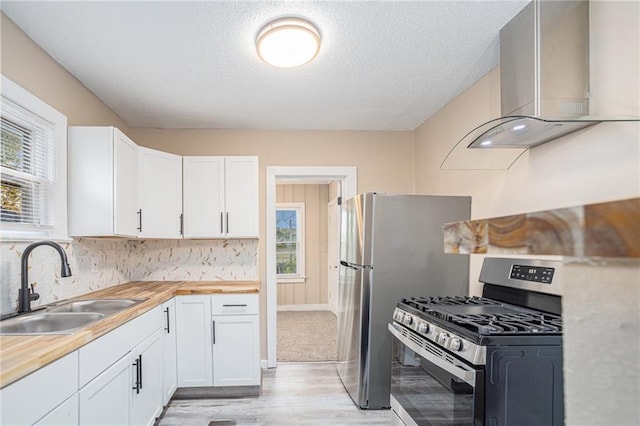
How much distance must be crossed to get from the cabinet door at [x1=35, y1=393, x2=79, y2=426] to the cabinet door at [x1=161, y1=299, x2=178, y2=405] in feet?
3.94

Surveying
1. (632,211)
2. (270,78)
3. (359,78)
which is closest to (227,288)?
(270,78)

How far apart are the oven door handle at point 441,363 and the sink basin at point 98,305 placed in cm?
169

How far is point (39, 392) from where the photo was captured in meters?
1.23

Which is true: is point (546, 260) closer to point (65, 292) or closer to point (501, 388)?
point (501, 388)

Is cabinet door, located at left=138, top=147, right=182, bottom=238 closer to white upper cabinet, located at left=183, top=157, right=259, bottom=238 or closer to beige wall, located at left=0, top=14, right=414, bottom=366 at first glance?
white upper cabinet, located at left=183, top=157, right=259, bottom=238

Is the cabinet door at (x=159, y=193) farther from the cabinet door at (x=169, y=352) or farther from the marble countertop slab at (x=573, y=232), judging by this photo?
the marble countertop slab at (x=573, y=232)

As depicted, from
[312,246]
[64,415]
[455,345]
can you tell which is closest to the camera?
[64,415]

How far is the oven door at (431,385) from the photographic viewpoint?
1.45m

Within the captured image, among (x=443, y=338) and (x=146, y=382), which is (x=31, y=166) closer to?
(x=146, y=382)

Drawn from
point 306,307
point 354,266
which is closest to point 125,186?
point 354,266

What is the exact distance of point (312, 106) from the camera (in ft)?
10.3

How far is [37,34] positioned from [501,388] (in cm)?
292

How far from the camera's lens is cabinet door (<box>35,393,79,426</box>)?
50.3 inches

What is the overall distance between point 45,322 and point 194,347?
3.96 feet
